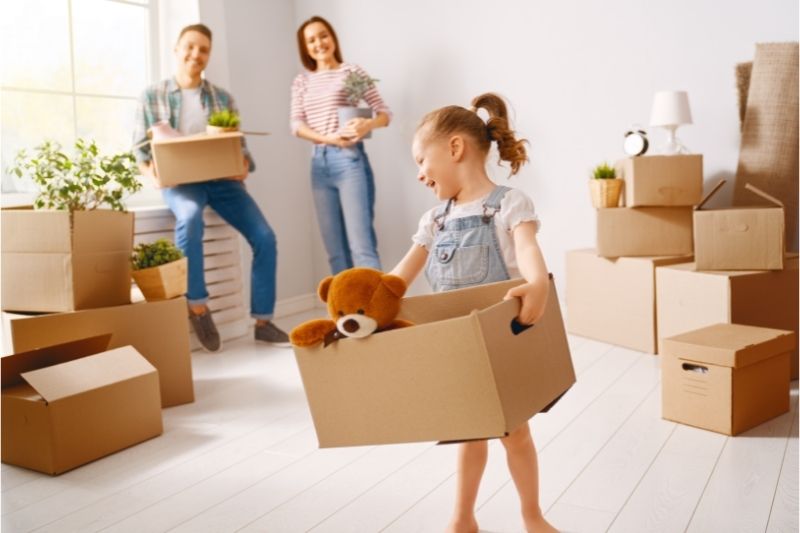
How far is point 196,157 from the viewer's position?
3219 millimetres

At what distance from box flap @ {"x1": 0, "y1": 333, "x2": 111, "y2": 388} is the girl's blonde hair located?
1.40 meters

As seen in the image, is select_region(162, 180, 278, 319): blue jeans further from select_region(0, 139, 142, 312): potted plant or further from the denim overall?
the denim overall

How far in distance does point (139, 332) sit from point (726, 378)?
1862 millimetres

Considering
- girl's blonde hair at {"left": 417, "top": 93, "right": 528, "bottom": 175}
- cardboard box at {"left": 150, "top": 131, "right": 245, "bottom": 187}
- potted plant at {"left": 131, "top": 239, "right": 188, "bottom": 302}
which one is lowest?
potted plant at {"left": 131, "top": 239, "right": 188, "bottom": 302}

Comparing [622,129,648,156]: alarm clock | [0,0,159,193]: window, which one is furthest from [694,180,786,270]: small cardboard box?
[0,0,159,193]: window

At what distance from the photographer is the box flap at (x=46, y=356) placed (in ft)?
7.29

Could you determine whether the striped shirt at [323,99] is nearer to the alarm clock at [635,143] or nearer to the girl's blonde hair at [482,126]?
the alarm clock at [635,143]

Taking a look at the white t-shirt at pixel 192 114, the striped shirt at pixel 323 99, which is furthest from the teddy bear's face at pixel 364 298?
the striped shirt at pixel 323 99

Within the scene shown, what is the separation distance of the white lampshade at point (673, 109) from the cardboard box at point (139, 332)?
206 centimetres

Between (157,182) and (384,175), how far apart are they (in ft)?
5.02

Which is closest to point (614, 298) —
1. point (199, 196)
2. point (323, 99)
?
point (323, 99)

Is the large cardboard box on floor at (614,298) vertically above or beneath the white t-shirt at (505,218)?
beneath

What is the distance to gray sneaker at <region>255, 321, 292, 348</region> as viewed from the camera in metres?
3.60

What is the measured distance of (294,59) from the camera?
4.51 m
